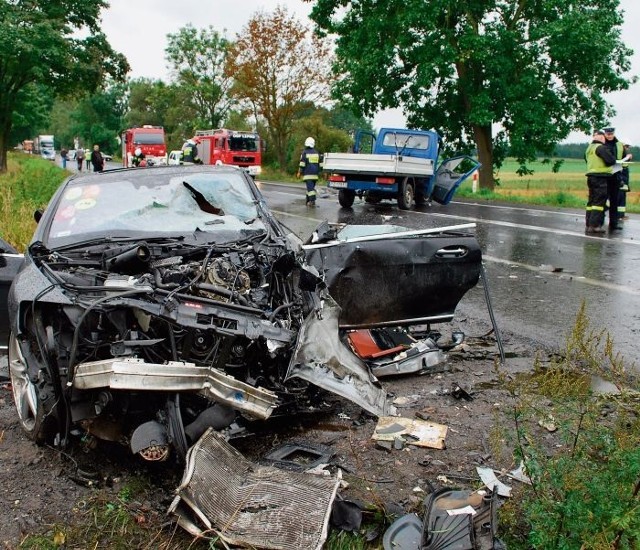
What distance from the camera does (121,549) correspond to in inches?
113

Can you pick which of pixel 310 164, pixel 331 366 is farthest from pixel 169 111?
pixel 331 366

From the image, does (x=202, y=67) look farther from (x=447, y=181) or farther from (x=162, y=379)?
(x=162, y=379)

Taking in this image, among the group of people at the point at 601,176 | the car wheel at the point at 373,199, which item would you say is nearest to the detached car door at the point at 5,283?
the group of people at the point at 601,176

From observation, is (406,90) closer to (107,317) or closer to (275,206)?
(275,206)

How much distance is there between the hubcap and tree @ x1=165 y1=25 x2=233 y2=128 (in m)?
52.8

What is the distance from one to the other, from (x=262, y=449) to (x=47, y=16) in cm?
2719

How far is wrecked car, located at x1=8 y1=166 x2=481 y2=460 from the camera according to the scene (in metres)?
3.21

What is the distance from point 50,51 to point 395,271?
24682 millimetres

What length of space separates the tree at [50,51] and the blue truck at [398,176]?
47.7 feet

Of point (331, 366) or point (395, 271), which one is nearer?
point (331, 366)

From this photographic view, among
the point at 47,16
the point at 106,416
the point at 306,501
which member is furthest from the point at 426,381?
the point at 47,16

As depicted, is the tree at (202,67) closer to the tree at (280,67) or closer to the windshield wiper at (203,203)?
the tree at (280,67)

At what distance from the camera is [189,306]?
338 cm

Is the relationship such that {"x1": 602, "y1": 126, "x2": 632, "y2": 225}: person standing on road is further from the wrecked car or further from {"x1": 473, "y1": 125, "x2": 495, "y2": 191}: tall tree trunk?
{"x1": 473, "y1": 125, "x2": 495, "y2": 191}: tall tree trunk
